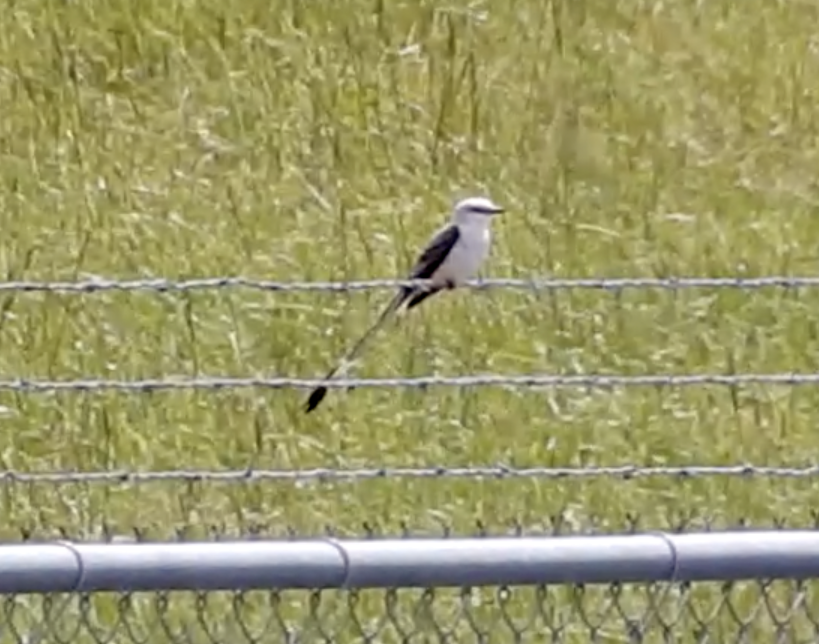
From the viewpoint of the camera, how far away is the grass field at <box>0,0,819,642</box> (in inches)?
273

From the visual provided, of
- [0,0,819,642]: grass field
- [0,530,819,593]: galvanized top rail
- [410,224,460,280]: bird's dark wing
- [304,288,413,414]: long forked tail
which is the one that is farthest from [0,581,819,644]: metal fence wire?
[0,530,819,593]: galvanized top rail

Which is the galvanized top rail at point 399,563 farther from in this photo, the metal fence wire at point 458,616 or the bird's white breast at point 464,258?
the bird's white breast at point 464,258

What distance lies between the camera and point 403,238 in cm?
904

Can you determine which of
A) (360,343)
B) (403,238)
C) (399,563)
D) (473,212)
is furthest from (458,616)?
(403,238)

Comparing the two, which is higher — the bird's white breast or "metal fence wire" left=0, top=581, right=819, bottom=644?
the bird's white breast

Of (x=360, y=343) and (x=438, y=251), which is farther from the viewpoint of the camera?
(x=360, y=343)

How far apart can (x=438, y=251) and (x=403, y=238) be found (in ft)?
7.52

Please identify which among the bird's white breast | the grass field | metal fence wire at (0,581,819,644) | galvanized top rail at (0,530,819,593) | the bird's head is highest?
galvanized top rail at (0,530,819,593)

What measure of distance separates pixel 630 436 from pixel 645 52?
3848 millimetres

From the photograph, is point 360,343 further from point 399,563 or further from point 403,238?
point 399,563

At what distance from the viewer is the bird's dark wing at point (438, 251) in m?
6.73

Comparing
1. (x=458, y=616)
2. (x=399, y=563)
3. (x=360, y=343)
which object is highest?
(x=399, y=563)

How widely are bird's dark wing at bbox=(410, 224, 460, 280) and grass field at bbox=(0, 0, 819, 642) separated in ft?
1.68

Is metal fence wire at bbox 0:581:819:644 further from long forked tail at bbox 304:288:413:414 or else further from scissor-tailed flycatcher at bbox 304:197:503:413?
long forked tail at bbox 304:288:413:414
